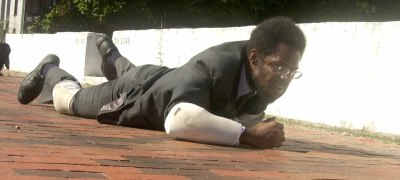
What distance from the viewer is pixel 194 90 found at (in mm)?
3721

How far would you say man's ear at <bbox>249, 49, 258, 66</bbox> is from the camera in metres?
3.90

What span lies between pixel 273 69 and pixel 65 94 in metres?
1.88

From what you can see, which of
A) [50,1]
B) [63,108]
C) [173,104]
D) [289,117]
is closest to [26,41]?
[50,1]

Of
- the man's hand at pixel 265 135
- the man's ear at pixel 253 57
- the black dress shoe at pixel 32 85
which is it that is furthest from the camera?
the black dress shoe at pixel 32 85

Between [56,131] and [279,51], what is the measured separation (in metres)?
1.37

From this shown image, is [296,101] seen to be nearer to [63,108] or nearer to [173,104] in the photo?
[63,108]

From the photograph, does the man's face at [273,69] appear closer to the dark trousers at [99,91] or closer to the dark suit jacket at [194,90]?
the dark suit jacket at [194,90]

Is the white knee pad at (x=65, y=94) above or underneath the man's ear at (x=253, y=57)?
underneath

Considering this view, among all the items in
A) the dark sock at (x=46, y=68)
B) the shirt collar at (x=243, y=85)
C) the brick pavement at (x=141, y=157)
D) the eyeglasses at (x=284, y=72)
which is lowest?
the brick pavement at (x=141, y=157)

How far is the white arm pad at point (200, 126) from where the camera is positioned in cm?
363

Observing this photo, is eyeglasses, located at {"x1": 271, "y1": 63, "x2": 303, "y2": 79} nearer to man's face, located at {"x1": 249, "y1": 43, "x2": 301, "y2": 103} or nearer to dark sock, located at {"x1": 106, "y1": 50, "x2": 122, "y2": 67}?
man's face, located at {"x1": 249, "y1": 43, "x2": 301, "y2": 103}

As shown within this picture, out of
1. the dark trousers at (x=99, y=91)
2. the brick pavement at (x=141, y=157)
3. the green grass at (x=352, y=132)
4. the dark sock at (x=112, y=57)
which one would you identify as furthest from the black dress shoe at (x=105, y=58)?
the green grass at (x=352, y=132)

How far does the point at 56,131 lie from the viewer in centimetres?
396

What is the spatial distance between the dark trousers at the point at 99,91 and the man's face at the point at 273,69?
927mm
